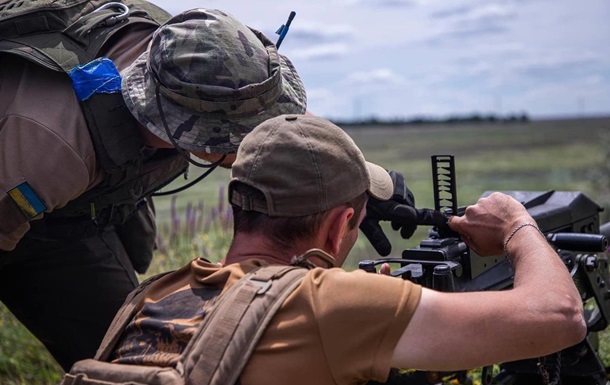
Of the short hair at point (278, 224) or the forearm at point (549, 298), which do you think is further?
the short hair at point (278, 224)

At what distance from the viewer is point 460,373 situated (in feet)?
9.92

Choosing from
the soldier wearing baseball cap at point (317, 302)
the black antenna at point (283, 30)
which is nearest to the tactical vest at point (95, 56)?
the black antenna at point (283, 30)

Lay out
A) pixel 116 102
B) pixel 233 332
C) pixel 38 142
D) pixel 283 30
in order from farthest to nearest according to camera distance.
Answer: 1. pixel 283 30
2. pixel 116 102
3. pixel 38 142
4. pixel 233 332

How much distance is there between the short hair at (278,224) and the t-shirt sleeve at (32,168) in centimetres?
89

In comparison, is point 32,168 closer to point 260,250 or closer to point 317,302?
point 260,250

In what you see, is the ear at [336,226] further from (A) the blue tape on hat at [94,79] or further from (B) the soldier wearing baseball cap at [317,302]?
(A) the blue tape on hat at [94,79]

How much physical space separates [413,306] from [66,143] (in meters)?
1.47

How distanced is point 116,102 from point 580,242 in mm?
1742

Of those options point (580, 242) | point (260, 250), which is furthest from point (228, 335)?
point (580, 242)

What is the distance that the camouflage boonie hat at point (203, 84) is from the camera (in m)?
3.08

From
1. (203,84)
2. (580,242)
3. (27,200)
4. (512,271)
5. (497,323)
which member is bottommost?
(512,271)

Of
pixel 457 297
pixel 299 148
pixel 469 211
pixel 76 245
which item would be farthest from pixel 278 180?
pixel 76 245

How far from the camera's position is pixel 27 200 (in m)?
2.95

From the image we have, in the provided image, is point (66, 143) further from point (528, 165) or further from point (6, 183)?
point (528, 165)
